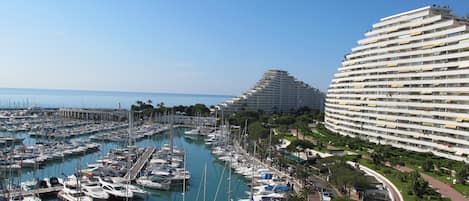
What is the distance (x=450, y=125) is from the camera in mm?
48875

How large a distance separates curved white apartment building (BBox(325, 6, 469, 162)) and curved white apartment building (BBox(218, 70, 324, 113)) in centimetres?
6799

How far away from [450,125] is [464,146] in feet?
11.6

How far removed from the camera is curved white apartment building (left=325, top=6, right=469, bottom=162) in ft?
159

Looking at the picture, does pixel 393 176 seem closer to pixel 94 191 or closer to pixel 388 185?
pixel 388 185

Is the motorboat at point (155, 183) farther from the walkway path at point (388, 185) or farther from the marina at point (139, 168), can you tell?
the walkway path at point (388, 185)

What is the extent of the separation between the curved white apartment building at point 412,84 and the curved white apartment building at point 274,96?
6799 cm

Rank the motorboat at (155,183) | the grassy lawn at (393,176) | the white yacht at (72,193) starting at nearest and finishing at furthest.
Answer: the grassy lawn at (393,176) → the white yacht at (72,193) → the motorboat at (155,183)

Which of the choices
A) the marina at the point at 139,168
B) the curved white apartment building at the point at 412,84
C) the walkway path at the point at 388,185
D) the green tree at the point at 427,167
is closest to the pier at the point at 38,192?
the marina at the point at 139,168

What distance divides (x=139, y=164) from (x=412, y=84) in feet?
127

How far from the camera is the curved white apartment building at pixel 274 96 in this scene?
14175cm

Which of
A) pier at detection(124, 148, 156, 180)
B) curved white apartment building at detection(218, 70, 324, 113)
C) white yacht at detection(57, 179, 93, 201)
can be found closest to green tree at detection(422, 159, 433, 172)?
pier at detection(124, 148, 156, 180)

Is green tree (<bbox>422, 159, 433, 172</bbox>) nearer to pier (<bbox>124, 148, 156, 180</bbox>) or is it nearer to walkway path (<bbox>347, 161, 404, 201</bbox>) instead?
walkway path (<bbox>347, 161, 404, 201</bbox>)

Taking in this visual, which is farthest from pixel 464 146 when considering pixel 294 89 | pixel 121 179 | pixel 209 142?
pixel 294 89

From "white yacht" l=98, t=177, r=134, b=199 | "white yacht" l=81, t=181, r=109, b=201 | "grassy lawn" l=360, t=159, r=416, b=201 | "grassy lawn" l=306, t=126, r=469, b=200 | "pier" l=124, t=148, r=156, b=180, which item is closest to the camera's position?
"grassy lawn" l=360, t=159, r=416, b=201
